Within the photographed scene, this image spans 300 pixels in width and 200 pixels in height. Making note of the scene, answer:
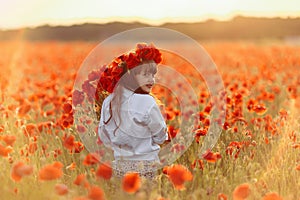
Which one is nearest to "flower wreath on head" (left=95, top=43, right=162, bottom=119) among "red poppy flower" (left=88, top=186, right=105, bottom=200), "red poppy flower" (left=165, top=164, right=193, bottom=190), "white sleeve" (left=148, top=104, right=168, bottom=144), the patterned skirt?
"white sleeve" (left=148, top=104, right=168, bottom=144)

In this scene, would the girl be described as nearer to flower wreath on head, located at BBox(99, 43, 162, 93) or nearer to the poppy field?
flower wreath on head, located at BBox(99, 43, 162, 93)

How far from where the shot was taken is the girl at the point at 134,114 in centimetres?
279

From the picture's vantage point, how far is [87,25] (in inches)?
1348

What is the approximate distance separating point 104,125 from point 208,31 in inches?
1127

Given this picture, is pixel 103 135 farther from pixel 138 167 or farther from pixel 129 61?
pixel 129 61

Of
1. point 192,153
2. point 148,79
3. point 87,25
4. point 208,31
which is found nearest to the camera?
point 148,79

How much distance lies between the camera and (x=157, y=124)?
9.16 ft

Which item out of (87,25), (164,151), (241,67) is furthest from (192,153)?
(87,25)

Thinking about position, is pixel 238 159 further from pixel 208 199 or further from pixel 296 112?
pixel 296 112

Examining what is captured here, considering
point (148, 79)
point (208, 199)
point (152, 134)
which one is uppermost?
point (148, 79)

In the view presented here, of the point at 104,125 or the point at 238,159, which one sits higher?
the point at 104,125

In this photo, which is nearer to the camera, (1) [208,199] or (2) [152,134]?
(1) [208,199]

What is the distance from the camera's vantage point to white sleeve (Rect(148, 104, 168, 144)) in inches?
109

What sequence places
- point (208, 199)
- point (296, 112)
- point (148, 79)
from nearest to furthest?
point (208, 199)
point (148, 79)
point (296, 112)
